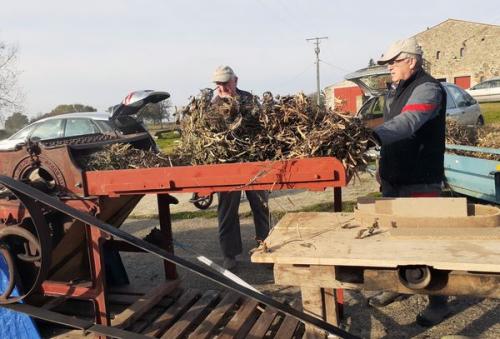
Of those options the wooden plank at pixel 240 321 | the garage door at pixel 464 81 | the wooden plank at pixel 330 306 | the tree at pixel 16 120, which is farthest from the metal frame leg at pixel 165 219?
the garage door at pixel 464 81

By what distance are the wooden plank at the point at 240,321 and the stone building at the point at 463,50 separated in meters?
38.1

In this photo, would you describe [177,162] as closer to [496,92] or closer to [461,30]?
[496,92]

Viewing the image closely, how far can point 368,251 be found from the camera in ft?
6.85

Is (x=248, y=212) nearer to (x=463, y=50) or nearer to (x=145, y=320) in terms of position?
(x=145, y=320)

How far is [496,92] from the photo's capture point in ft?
81.3

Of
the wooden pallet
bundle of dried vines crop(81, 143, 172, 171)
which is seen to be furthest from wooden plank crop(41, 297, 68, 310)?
bundle of dried vines crop(81, 143, 172, 171)

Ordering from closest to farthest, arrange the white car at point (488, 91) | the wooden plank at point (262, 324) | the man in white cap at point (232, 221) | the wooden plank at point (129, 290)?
the wooden plank at point (262, 324) < the wooden plank at point (129, 290) < the man in white cap at point (232, 221) < the white car at point (488, 91)

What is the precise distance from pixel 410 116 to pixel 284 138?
2.51ft

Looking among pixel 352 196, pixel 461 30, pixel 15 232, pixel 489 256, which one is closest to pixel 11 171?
pixel 15 232

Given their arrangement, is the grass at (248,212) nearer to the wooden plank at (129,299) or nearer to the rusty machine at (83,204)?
the wooden plank at (129,299)

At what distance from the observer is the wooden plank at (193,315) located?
10.6 ft

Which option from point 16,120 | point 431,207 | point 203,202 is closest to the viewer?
point 431,207

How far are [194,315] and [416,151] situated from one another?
2006mm

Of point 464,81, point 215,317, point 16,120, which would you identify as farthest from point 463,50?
point 215,317
